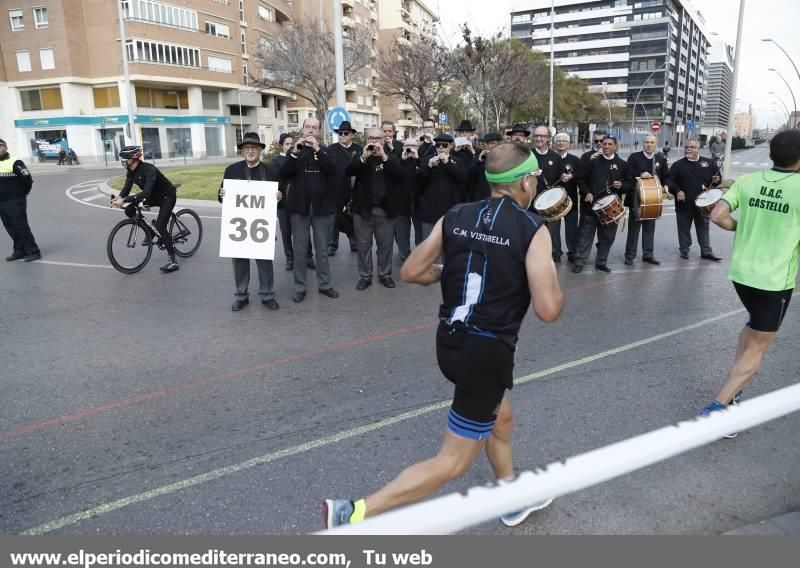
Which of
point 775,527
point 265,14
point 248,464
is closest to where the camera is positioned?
point 775,527

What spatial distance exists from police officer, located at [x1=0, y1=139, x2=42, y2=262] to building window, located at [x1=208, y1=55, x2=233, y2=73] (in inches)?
1994

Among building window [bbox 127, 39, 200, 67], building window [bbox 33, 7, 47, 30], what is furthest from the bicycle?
building window [bbox 33, 7, 47, 30]

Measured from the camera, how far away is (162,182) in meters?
9.15

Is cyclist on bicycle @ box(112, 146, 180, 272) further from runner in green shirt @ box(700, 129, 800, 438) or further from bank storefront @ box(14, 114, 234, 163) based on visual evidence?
bank storefront @ box(14, 114, 234, 163)

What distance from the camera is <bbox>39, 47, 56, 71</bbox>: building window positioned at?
50.4 metres

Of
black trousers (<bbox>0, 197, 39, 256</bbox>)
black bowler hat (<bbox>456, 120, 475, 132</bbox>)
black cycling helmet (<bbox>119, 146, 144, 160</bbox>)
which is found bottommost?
black trousers (<bbox>0, 197, 39, 256</bbox>)

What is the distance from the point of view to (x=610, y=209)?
28.5ft

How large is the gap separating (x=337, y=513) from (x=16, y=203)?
9790mm

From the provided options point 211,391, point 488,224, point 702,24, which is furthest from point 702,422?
point 702,24

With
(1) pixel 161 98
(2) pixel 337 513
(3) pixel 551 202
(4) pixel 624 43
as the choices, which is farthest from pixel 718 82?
(2) pixel 337 513

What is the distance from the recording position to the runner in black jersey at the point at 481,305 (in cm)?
253

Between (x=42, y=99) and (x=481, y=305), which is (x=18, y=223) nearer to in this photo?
(x=481, y=305)

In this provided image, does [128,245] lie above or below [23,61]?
below

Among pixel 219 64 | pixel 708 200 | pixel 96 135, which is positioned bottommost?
pixel 708 200
